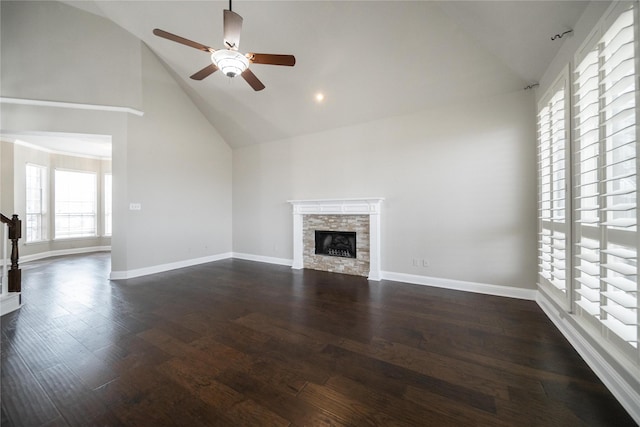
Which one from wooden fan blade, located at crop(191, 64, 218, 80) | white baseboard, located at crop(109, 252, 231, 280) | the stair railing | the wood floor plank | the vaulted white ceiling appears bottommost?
the wood floor plank

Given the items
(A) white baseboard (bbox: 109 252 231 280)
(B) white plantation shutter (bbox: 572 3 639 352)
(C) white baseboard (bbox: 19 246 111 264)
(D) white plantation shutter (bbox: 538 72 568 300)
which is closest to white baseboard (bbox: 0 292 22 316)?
(A) white baseboard (bbox: 109 252 231 280)

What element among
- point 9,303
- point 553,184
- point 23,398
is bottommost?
point 23,398

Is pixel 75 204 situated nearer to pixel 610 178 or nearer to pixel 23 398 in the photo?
pixel 23 398

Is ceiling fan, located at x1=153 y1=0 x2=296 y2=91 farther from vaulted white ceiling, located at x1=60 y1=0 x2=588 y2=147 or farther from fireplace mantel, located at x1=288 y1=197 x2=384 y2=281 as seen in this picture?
fireplace mantel, located at x1=288 y1=197 x2=384 y2=281

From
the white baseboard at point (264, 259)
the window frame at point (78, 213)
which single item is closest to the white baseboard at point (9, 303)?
the white baseboard at point (264, 259)

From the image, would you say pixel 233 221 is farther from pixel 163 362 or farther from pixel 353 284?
pixel 163 362

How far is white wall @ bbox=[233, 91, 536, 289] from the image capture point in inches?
133

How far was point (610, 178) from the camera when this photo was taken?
165 centimetres

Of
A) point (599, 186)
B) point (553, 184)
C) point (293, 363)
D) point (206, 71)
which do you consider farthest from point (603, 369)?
point (206, 71)

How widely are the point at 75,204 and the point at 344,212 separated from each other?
829 cm

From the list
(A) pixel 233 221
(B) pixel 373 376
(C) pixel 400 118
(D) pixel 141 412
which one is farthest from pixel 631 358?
(A) pixel 233 221

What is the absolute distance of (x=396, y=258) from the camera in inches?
169

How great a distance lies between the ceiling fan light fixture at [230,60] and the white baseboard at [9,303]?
3.86m

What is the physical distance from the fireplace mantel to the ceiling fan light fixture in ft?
9.14
